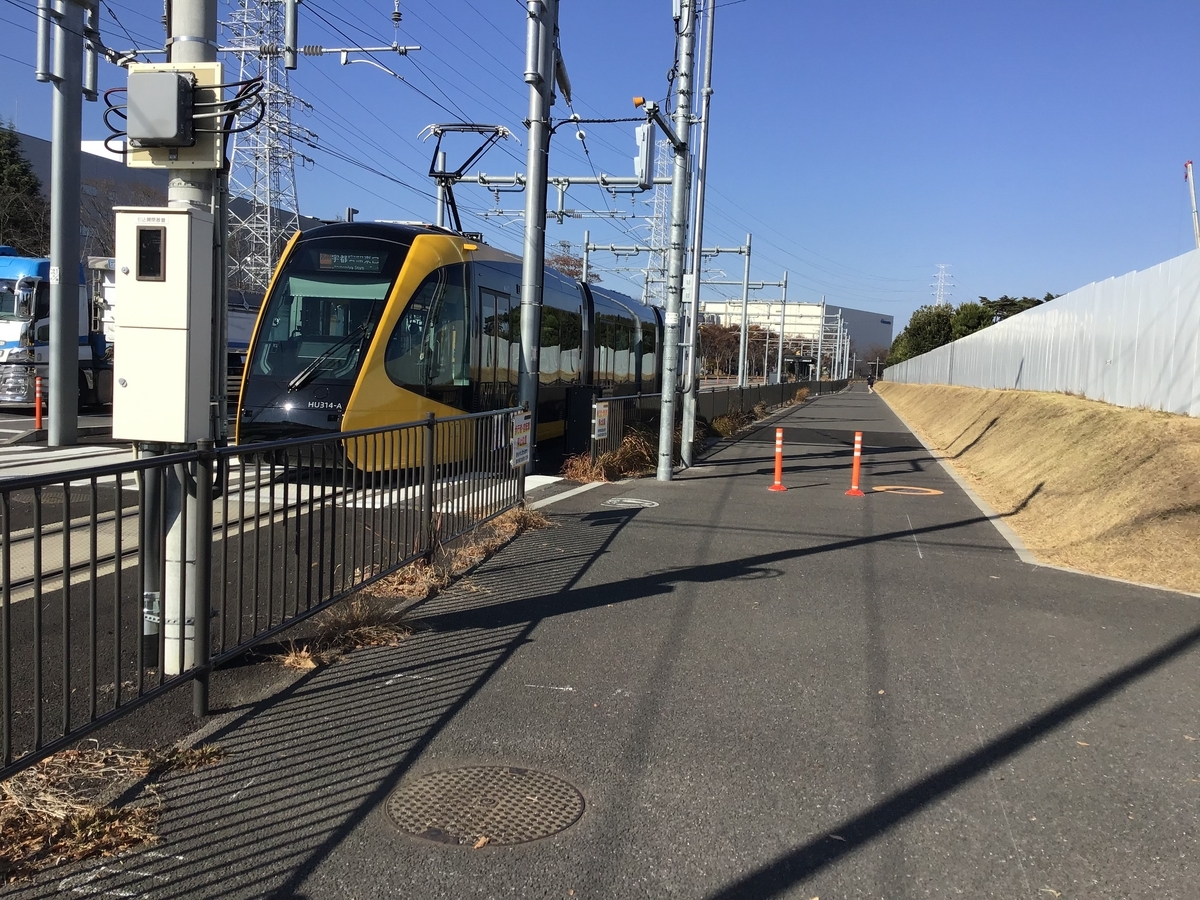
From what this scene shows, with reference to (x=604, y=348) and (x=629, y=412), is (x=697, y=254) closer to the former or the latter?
(x=604, y=348)

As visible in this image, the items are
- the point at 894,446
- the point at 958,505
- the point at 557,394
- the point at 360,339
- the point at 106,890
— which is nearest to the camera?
the point at 106,890

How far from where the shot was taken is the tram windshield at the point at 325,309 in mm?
12445

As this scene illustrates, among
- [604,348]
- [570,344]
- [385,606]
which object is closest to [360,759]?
[385,606]

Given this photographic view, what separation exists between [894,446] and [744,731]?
2121 centimetres

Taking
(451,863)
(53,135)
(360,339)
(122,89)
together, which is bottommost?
(451,863)

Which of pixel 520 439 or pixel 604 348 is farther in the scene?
pixel 604 348

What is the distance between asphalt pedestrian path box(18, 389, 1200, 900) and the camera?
3451 millimetres

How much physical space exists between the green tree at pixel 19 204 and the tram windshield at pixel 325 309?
32476 millimetres

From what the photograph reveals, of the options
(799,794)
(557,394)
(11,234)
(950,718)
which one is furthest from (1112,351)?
(11,234)

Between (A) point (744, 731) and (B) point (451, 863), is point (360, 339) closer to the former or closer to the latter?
(A) point (744, 731)

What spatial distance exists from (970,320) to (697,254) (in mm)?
65624

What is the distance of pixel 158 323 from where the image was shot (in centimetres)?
471

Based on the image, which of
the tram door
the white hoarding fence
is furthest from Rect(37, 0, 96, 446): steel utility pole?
the white hoarding fence

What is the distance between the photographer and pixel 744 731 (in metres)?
4.79
